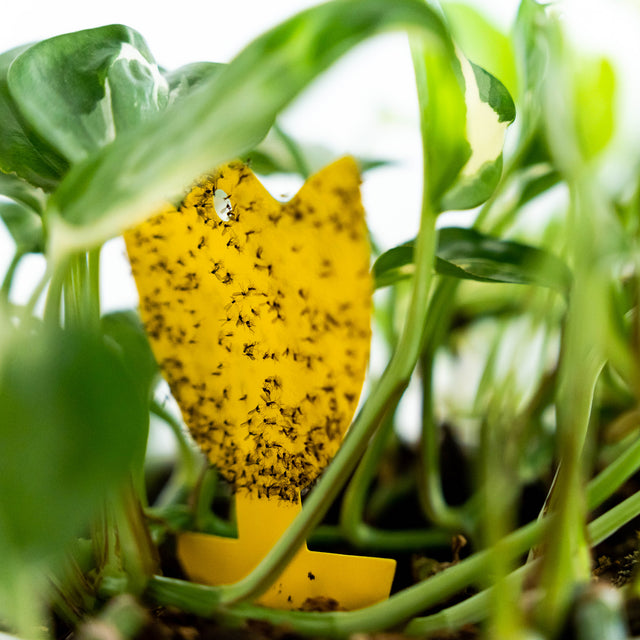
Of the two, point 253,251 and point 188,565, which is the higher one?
point 253,251

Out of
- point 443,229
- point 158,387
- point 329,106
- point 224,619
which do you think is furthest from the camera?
point 329,106

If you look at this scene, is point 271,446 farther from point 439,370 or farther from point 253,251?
point 439,370

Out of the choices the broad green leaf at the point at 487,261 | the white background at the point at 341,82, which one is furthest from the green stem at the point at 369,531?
the white background at the point at 341,82

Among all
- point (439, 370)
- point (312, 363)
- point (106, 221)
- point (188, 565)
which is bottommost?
point (439, 370)

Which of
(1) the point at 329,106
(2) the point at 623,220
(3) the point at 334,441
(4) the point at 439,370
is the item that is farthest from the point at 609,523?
(1) the point at 329,106

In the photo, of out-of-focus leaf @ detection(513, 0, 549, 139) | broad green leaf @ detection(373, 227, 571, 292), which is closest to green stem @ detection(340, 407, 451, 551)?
broad green leaf @ detection(373, 227, 571, 292)

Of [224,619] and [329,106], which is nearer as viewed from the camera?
[224,619]

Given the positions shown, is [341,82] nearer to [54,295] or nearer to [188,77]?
[188,77]

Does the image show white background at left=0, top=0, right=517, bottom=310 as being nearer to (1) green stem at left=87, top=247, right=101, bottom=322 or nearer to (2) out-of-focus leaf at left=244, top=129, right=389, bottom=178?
(2) out-of-focus leaf at left=244, top=129, right=389, bottom=178
